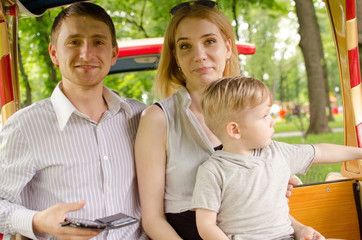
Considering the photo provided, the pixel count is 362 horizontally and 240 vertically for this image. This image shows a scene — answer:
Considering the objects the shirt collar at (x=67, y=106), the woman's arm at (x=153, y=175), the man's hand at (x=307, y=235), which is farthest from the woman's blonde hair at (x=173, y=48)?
the man's hand at (x=307, y=235)

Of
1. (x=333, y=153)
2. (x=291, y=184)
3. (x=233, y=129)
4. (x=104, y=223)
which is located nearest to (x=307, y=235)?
(x=291, y=184)

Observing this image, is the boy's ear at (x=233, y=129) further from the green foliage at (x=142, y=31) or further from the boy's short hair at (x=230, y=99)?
the green foliage at (x=142, y=31)

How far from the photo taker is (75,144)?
2.15 meters

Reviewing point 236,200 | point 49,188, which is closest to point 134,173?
point 49,188

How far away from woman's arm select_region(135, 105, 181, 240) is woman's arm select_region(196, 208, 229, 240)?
27cm

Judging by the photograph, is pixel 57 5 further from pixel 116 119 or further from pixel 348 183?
pixel 348 183

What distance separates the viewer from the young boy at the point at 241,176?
1.89 metres

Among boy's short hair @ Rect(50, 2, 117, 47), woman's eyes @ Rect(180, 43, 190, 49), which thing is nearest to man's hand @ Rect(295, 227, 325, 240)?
woman's eyes @ Rect(180, 43, 190, 49)

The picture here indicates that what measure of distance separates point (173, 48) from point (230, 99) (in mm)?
747

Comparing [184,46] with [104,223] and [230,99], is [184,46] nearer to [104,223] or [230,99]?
[230,99]

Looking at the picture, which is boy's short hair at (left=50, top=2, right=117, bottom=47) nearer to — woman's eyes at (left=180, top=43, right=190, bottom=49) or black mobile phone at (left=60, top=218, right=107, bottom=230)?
woman's eyes at (left=180, top=43, right=190, bottom=49)

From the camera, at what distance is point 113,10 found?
9.93 meters

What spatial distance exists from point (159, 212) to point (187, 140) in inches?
16.5

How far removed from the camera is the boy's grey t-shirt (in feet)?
6.21
